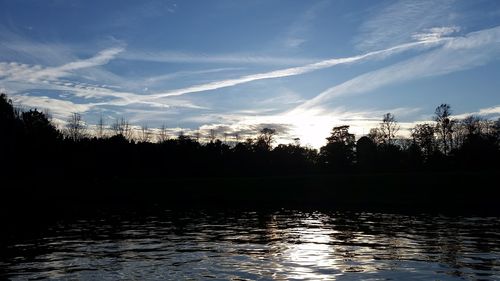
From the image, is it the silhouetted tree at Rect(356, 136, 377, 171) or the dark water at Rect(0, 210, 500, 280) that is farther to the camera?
the silhouetted tree at Rect(356, 136, 377, 171)

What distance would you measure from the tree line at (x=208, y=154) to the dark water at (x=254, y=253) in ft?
277

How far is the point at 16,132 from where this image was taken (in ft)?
381

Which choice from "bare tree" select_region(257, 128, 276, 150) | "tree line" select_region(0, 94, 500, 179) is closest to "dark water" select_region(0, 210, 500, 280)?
"tree line" select_region(0, 94, 500, 179)

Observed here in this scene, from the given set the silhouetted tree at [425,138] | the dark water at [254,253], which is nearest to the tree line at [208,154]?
the silhouetted tree at [425,138]

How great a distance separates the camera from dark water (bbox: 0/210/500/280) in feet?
58.0

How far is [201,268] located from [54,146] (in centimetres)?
11414

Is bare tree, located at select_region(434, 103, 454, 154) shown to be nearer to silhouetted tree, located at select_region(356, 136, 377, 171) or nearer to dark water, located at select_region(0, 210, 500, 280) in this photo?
silhouetted tree, located at select_region(356, 136, 377, 171)

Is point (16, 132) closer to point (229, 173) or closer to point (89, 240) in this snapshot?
point (229, 173)

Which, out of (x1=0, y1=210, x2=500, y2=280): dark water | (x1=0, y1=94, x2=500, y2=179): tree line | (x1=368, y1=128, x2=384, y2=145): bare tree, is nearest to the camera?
(x1=0, y1=210, x2=500, y2=280): dark water

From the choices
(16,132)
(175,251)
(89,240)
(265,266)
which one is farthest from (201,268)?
(16,132)

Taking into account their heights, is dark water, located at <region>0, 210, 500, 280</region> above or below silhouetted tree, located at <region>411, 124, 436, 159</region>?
below

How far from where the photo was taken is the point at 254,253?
2300 cm

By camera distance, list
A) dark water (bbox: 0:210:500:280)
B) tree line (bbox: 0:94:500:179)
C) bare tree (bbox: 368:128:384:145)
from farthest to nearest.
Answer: bare tree (bbox: 368:128:384:145)
tree line (bbox: 0:94:500:179)
dark water (bbox: 0:210:500:280)

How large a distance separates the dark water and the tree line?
84540 millimetres
